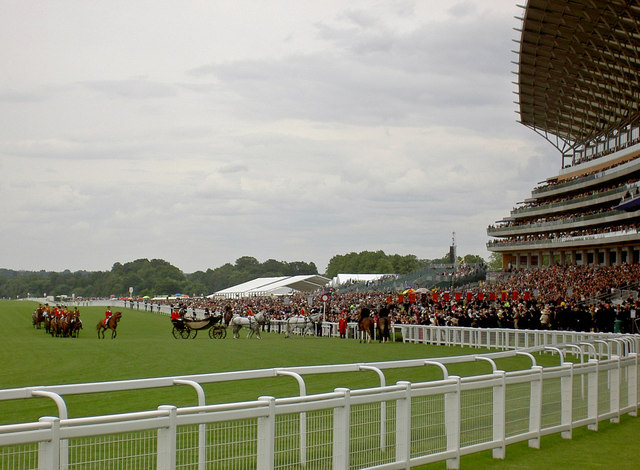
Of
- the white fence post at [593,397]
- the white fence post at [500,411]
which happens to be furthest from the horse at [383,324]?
the white fence post at [500,411]

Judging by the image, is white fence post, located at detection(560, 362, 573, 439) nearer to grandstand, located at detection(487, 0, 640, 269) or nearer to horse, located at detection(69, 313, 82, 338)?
horse, located at detection(69, 313, 82, 338)

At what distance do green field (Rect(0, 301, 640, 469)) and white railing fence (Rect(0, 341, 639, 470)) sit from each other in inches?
14.6

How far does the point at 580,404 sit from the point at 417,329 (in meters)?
24.5

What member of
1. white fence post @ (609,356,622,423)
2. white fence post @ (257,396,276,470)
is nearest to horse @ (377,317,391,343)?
white fence post @ (609,356,622,423)

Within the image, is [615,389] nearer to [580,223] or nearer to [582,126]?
[580,223]

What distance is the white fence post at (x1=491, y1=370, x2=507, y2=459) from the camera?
9094mm

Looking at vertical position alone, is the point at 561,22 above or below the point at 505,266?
above

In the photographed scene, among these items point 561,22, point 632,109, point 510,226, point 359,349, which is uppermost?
point 561,22

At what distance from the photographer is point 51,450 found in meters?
4.80

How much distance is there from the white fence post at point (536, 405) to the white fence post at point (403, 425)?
2.75m

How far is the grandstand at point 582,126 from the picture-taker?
200 ft

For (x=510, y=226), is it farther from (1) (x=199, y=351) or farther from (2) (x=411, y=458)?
(2) (x=411, y=458)

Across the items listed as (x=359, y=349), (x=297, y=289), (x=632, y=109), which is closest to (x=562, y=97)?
(x=632, y=109)

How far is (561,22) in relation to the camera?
6359 cm
